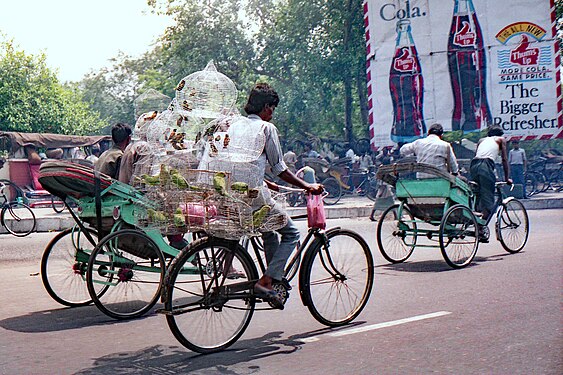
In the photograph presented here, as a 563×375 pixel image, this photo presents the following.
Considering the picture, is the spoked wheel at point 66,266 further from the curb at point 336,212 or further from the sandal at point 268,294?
the curb at point 336,212

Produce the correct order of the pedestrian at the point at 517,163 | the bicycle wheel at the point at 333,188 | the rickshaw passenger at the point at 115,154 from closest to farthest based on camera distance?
the rickshaw passenger at the point at 115,154 → the bicycle wheel at the point at 333,188 → the pedestrian at the point at 517,163

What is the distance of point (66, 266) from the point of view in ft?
21.8

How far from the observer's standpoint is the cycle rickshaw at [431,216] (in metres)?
8.50

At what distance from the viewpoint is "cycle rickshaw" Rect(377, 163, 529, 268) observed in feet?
27.9

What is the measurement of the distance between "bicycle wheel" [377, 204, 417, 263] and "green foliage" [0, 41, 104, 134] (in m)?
23.6

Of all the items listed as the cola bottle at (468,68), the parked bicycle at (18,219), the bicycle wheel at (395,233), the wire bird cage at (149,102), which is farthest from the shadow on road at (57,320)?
the cola bottle at (468,68)

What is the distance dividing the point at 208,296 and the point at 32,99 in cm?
2796

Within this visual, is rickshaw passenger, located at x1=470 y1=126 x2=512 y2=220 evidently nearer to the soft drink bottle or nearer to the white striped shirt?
the white striped shirt

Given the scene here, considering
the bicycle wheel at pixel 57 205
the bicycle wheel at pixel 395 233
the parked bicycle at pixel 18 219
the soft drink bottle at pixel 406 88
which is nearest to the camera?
the bicycle wheel at pixel 395 233

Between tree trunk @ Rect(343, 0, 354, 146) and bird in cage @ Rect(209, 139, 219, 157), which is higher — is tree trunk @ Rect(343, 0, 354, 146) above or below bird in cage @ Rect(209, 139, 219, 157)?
above

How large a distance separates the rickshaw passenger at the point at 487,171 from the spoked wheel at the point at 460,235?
0.79 metres

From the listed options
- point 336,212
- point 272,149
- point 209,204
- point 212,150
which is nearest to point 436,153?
point 272,149

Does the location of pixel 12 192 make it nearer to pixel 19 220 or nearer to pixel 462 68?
pixel 19 220

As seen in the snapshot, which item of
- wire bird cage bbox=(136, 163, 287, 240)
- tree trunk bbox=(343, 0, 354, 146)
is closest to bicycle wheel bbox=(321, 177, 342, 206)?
tree trunk bbox=(343, 0, 354, 146)
